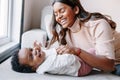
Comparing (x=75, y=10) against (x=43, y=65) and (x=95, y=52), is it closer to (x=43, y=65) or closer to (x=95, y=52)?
(x=95, y=52)

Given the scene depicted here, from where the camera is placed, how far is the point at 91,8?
112 inches

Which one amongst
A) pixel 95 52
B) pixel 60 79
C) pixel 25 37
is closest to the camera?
pixel 60 79

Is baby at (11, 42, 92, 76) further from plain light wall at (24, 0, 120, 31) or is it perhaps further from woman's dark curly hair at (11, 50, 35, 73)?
plain light wall at (24, 0, 120, 31)

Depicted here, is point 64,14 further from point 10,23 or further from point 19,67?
point 10,23

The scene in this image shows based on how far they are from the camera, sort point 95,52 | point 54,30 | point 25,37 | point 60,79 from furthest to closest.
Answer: point 25,37, point 54,30, point 95,52, point 60,79

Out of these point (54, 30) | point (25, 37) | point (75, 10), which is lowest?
point (25, 37)

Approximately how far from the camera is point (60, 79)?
1.24m

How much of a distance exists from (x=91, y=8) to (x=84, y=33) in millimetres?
1531

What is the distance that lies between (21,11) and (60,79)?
1.34 m

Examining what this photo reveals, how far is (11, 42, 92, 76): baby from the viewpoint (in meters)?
1.25

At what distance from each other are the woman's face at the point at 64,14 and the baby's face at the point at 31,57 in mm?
275

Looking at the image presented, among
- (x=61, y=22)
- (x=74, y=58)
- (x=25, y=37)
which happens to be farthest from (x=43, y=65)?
(x=25, y=37)

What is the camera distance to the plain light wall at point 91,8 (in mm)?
2789

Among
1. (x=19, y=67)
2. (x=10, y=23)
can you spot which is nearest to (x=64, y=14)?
(x=19, y=67)
